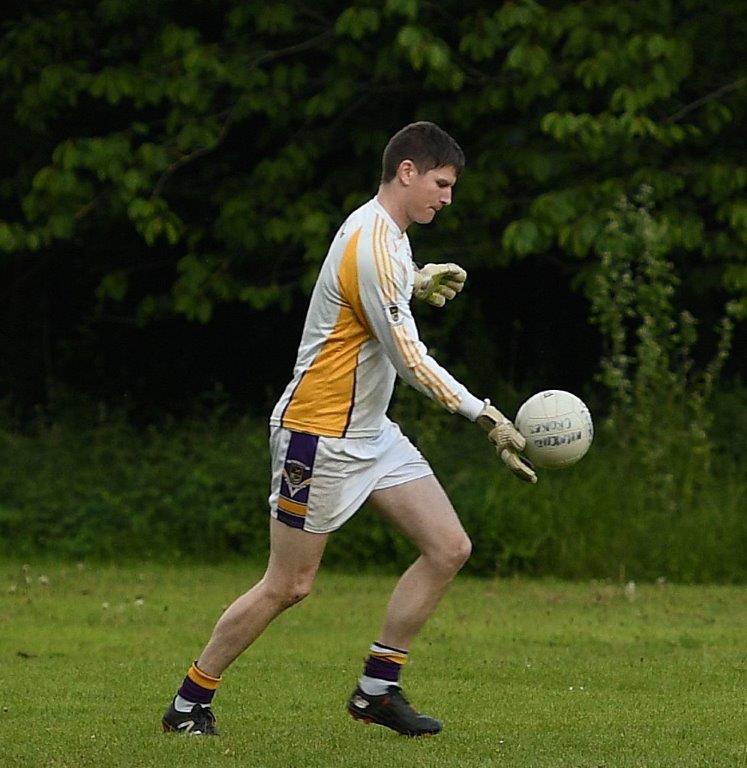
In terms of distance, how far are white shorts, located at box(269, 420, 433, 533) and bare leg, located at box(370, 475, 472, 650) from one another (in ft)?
0.43

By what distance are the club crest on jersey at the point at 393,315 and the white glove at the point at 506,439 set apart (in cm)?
43

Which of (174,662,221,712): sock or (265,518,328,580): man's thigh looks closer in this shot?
(265,518,328,580): man's thigh

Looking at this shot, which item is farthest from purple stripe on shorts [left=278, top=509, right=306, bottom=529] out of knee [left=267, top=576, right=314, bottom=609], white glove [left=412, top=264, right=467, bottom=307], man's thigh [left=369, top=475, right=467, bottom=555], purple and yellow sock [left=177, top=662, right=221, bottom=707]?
white glove [left=412, top=264, right=467, bottom=307]

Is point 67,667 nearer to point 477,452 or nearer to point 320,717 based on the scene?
point 320,717

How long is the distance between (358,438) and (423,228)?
334 inches

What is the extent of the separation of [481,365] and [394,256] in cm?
959

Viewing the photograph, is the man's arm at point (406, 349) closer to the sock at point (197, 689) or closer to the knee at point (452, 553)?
the knee at point (452, 553)

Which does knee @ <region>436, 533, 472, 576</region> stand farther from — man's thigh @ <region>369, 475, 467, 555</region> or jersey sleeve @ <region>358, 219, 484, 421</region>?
jersey sleeve @ <region>358, 219, 484, 421</region>

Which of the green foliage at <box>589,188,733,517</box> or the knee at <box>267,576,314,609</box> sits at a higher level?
the green foliage at <box>589,188,733,517</box>

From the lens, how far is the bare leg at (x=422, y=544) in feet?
21.3

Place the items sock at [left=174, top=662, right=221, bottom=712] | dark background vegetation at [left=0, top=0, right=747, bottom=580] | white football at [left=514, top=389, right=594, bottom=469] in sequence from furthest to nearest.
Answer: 1. dark background vegetation at [left=0, top=0, right=747, bottom=580]
2. sock at [left=174, top=662, right=221, bottom=712]
3. white football at [left=514, top=389, right=594, bottom=469]

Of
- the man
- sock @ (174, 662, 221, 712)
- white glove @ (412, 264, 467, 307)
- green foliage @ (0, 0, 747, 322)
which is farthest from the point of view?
green foliage @ (0, 0, 747, 322)

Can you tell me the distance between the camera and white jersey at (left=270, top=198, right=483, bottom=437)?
6.20 meters

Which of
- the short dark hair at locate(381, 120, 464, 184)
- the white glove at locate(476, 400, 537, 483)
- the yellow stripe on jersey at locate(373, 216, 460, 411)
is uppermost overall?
the short dark hair at locate(381, 120, 464, 184)
